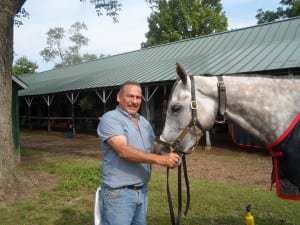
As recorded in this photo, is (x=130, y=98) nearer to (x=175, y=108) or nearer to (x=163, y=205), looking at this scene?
(x=175, y=108)

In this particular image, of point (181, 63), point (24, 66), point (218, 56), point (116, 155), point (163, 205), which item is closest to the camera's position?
point (116, 155)

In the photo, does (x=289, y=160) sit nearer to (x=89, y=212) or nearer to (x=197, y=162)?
(x=89, y=212)

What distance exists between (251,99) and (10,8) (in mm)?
6484

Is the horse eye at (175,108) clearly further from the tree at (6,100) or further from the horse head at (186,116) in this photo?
the tree at (6,100)

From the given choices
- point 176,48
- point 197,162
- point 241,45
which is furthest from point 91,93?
point 197,162

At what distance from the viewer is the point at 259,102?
3.09m

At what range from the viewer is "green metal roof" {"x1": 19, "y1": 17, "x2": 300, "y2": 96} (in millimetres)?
13828

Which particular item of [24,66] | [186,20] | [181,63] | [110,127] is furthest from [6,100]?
[24,66]

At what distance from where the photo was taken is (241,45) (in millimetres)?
18359

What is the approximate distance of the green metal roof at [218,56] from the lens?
13828 millimetres

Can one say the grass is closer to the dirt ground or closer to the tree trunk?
the dirt ground

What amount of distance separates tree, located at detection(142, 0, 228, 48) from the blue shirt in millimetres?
39987

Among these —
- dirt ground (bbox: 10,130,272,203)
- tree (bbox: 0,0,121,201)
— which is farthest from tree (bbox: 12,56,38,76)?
tree (bbox: 0,0,121,201)

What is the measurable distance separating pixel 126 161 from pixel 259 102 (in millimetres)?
1210
